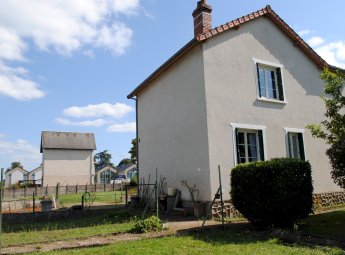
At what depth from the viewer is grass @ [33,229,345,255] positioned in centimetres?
679

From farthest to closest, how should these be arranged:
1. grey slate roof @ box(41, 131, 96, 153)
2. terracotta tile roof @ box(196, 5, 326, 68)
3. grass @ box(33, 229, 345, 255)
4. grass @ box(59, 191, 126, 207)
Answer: grey slate roof @ box(41, 131, 96, 153) < grass @ box(59, 191, 126, 207) < terracotta tile roof @ box(196, 5, 326, 68) < grass @ box(33, 229, 345, 255)

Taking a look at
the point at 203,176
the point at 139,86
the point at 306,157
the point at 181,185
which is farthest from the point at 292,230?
the point at 139,86

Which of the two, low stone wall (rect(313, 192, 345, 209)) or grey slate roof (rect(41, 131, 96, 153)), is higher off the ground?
grey slate roof (rect(41, 131, 96, 153))

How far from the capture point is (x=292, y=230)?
8742mm

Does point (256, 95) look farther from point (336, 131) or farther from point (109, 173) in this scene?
point (109, 173)

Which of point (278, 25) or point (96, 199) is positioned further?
point (96, 199)

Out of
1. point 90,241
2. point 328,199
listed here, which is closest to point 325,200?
point 328,199

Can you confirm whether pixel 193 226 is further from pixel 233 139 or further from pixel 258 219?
pixel 233 139

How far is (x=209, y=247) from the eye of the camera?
727 centimetres

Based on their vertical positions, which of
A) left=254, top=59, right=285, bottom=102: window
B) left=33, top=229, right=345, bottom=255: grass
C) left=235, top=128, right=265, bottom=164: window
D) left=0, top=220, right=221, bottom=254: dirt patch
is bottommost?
left=33, top=229, right=345, bottom=255: grass

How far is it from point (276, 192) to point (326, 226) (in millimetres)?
2241

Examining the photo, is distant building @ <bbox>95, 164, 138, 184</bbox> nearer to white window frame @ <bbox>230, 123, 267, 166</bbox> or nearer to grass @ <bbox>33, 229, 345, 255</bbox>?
white window frame @ <bbox>230, 123, 267, 166</bbox>

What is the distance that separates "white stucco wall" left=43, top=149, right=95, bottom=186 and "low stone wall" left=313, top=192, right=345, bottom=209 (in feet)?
127

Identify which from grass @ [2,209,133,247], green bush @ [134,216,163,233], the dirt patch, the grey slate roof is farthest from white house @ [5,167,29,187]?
the dirt patch
